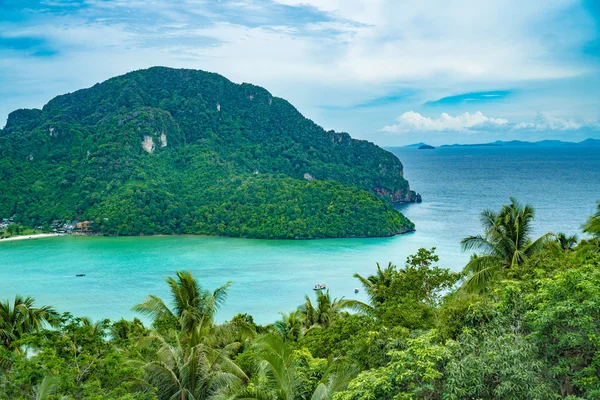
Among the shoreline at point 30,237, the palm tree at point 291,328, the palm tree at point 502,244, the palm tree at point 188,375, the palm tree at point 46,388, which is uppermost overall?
the palm tree at point 502,244

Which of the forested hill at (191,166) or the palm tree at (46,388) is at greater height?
the forested hill at (191,166)

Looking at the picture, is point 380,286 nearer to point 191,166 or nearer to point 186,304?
point 186,304

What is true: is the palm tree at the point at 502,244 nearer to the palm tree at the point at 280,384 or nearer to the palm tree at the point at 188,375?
the palm tree at the point at 280,384

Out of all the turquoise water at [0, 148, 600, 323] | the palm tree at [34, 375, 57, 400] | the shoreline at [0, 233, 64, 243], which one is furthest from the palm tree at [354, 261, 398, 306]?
the shoreline at [0, 233, 64, 243]

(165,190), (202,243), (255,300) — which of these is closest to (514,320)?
(255,300)

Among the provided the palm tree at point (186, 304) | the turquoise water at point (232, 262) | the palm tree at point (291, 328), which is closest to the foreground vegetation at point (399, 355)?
the palm tree at point (186, 304)

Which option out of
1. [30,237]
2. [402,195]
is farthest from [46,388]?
[402,195]
